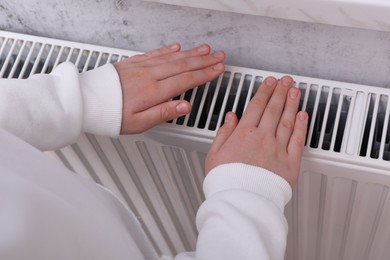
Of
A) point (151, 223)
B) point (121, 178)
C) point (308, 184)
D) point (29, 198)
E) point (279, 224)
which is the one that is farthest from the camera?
point (151, 223)

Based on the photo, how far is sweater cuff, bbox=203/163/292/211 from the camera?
44cm

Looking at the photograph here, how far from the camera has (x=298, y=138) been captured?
466 millimetres

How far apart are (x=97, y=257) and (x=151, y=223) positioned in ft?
1.37

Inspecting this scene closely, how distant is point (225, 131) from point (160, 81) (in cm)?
7

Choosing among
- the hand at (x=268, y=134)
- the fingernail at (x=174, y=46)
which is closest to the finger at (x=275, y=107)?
the hand at (x=268, y=134)

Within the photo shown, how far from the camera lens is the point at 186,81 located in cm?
50

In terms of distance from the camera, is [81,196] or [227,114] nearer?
[81,196]

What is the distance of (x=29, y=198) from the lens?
300 mm

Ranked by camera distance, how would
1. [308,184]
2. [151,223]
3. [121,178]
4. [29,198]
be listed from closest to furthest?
[29,198] < [308,184] < [121,178] < [151,223]

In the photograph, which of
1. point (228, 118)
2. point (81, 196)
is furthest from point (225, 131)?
point (81, 196)

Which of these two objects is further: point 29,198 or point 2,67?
point 2,67

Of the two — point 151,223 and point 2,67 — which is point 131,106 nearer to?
point 2,67

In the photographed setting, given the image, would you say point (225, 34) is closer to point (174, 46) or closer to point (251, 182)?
point (174, 46)

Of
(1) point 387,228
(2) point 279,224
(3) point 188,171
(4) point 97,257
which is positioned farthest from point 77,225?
(1) point 387,228
